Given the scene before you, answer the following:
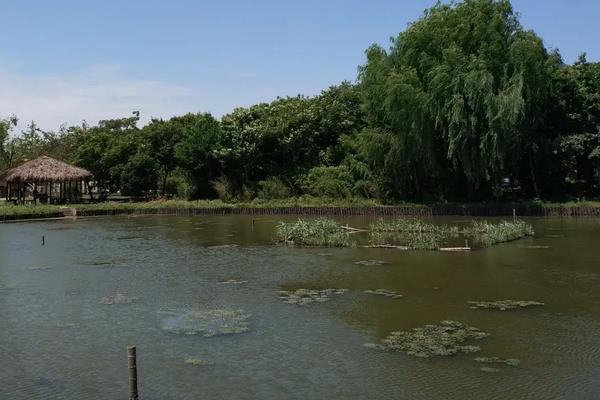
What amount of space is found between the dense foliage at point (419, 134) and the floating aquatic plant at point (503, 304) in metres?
18.8

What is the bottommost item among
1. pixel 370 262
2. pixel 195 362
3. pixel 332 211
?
pixel 195 362

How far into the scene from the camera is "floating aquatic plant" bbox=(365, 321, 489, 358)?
8.76 metres

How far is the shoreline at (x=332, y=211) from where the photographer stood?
1177 inches

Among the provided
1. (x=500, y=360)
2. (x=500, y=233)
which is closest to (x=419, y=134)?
(x=500, y=233)

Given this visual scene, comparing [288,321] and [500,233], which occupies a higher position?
[500,233]

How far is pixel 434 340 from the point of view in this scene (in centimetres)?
926

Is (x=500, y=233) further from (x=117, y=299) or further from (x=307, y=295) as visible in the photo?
(x=117, y=299)

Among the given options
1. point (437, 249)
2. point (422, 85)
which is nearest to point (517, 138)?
point (422, 85)

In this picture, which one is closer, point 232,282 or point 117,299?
point 117,299

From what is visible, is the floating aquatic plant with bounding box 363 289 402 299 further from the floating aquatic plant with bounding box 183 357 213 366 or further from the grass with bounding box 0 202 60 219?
the grass with bounding box 0 202 60 219

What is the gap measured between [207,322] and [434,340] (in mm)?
4102

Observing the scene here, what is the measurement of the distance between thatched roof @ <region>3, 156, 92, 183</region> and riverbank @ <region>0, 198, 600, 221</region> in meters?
3.69

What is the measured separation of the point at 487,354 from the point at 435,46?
26792 mm

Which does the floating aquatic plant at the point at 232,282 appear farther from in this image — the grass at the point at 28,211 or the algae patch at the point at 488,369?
the grass at the point at 28,211
